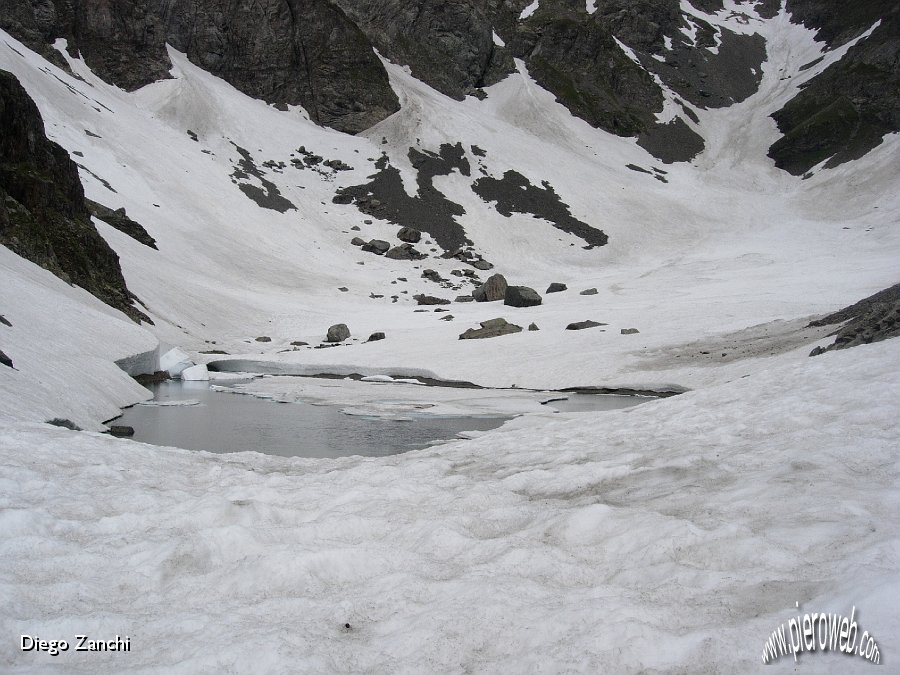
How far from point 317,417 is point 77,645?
479 inches

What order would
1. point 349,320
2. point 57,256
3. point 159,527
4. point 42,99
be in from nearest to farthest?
1. point 159,527
2. point 57,256
3. point 349,320
4. point 42,99

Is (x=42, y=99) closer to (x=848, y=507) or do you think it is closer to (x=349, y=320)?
(x=349, y=320)

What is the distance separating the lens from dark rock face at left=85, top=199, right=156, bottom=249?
40812 millimetres

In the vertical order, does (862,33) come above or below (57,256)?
above

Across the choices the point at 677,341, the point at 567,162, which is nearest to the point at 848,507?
the point at 677,341

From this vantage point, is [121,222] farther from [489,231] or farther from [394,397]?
[489,231]

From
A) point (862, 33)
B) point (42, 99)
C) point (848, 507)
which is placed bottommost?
point (848, 507)

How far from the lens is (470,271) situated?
63.3 m

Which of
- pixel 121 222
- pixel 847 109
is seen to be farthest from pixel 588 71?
pixel 121 222

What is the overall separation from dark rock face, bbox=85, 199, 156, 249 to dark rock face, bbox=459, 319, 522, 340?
2462 cm

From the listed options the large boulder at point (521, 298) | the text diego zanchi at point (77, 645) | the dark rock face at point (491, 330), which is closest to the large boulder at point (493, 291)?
the large boulder at point (521, 298)

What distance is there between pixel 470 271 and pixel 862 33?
9101cm

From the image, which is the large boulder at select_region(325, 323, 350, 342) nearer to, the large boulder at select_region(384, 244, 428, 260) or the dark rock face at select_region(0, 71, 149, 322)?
the dark rock face at select_region(0, 71, 149, 322)

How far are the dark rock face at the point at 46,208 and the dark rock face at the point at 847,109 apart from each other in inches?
3519
